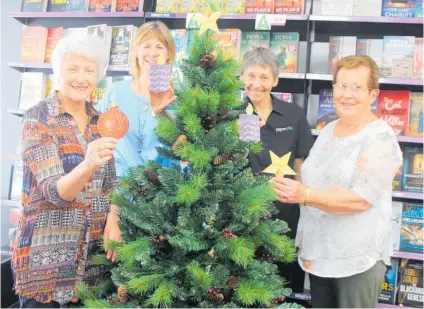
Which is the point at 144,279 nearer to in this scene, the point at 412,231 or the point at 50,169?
the point at 50,169

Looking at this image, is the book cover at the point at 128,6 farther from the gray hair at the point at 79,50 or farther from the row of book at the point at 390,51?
the row of book at the point at 390,51

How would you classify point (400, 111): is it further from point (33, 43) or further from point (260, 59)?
point (33, 43)

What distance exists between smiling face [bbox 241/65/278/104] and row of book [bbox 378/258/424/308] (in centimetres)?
168

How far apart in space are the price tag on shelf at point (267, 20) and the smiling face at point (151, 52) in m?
0.75

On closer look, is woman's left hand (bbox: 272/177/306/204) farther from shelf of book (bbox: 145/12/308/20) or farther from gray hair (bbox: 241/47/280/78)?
shelf of book (bbox: 145/12/308/20)

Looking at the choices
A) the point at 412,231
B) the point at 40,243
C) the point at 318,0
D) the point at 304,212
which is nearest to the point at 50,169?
the point at 40,243

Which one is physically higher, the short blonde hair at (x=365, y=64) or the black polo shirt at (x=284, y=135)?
the short blonde hair at (x=365, y=64)

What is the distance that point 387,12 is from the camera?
112 inches

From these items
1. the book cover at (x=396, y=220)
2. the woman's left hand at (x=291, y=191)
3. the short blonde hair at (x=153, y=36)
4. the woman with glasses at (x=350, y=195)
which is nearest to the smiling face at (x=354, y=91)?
the woman with glasses at (x=350, y=195)

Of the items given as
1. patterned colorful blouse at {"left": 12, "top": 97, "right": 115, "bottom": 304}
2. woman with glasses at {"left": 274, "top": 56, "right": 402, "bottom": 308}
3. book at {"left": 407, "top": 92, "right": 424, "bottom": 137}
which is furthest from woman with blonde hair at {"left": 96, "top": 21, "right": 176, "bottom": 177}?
book at {"left": 407, "top": 92, "right": 424, "bottom": 137}

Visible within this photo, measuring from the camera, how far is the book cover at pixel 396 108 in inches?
113

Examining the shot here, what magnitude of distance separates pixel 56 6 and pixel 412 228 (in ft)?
9.45

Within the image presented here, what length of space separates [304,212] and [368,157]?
18.0 inches

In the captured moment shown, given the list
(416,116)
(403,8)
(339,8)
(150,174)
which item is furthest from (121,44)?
(416,116)
